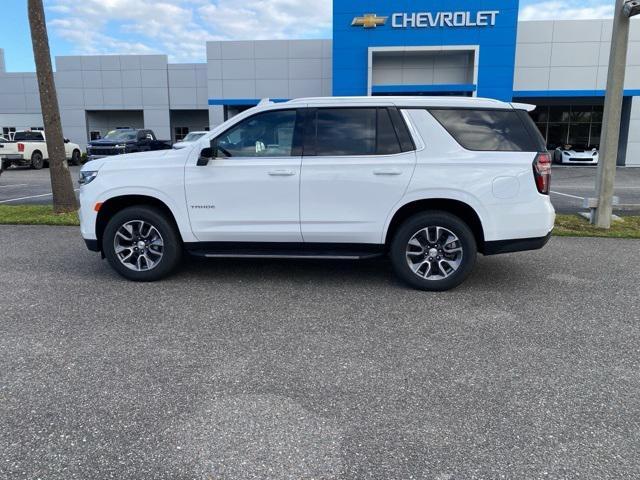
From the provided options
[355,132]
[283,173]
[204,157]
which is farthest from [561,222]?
[204,157]

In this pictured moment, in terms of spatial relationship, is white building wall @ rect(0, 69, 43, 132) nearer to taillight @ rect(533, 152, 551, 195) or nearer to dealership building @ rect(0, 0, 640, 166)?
dealership building @ rect(0, 0, 640, 166)

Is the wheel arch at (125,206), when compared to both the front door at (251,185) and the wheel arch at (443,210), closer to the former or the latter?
the front door at (251,185)

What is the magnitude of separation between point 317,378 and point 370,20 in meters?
24.3

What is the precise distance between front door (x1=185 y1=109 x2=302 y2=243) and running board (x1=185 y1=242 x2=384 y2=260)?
103 millimetres

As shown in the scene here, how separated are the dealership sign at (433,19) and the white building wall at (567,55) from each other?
3.77m

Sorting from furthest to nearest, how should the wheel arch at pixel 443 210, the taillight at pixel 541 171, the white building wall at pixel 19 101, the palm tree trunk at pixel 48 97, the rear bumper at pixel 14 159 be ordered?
the white building wall at pixel 19 101
the rear bumper at pixel 14 159
the palm tree trunk at pixel 48 97
the wheel arch at pixel 443 210
the taillight at pixel 541 171

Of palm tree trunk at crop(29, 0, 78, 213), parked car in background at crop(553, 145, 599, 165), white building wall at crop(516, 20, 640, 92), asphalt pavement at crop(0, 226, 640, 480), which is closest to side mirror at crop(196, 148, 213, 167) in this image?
asphalt pavement at crop(0, 226, 640, 480)

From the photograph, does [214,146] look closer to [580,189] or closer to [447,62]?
[580,189]

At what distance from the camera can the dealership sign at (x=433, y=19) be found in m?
24.5

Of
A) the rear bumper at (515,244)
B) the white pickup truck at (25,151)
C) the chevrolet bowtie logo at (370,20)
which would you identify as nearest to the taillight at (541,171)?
the rear bumper at (515,244)

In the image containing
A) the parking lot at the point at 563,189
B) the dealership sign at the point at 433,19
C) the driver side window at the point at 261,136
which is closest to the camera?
the driver side window at the point at 261,136

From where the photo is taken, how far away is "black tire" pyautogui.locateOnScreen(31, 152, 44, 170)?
24.9 metres

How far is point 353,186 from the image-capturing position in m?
5.32

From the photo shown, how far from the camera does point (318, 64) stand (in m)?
29.4
